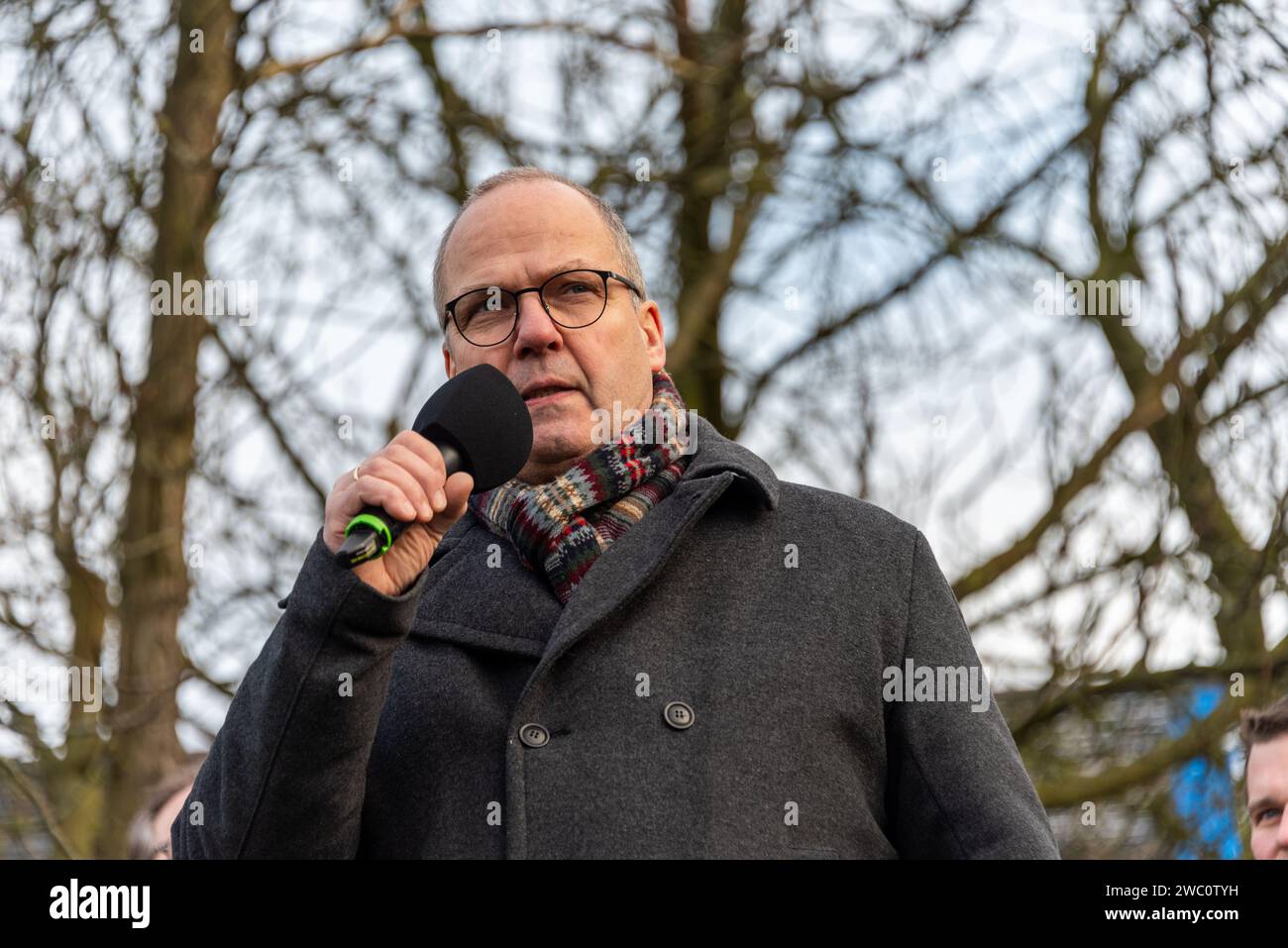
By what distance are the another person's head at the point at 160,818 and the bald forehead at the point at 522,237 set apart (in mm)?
2179

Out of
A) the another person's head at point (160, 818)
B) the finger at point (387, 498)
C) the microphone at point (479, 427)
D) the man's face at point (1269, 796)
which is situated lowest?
the man's face at point (1269, 796)

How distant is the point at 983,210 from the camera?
25.0 ft

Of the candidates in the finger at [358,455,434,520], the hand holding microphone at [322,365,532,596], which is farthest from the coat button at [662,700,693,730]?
the finger at [358,455,434,520]

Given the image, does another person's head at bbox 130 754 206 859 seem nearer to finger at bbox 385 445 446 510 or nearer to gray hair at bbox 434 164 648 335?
gray hair at bbox 434 164 648 335

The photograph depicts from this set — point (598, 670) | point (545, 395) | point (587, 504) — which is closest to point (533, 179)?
point (545, 395)

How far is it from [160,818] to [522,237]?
263cm

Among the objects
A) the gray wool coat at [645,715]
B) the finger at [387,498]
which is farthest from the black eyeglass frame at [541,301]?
the finger at [387,498]

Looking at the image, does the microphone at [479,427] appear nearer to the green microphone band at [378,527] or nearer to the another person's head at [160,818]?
the green microphone band at [378,527]

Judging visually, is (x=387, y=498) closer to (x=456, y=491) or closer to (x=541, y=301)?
(x=456, y=491)

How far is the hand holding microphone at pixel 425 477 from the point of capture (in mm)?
2270

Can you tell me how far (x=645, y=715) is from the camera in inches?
103

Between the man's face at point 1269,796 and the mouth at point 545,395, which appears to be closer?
the mouth at point 545,395

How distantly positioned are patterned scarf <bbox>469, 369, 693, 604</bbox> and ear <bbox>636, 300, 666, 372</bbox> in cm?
33
